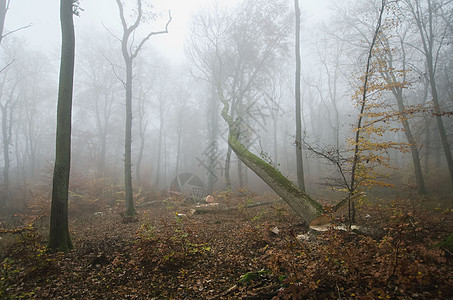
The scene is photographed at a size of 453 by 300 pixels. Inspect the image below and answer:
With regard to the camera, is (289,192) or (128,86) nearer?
(289,192)

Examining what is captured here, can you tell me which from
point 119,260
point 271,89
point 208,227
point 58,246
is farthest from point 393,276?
point 271,89

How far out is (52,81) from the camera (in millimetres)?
24969

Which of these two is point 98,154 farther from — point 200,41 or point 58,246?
point 58,246

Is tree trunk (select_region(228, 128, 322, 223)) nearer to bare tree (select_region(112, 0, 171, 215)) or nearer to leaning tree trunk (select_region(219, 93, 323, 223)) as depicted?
leaning tree trunk (select_region(219, 93, 323, 223))

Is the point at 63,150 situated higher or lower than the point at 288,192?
higher

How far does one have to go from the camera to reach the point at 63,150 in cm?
509

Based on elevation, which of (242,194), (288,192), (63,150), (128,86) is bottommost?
(242,194)

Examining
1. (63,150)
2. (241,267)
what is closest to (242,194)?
(241,267)

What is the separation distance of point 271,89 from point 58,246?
869 inches

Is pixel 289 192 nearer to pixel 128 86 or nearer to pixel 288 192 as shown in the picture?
pixel 288 192

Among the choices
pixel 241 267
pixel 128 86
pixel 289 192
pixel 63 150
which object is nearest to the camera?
pixel 241 267

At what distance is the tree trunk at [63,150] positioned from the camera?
489cm

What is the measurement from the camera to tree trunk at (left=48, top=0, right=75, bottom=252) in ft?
16.1

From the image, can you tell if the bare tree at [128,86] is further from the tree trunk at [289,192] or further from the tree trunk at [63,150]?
the tree trunk at [289,192]
